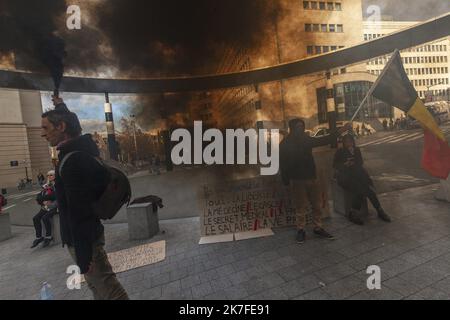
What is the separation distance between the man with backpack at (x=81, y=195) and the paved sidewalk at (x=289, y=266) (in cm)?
91

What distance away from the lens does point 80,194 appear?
76.6 inches

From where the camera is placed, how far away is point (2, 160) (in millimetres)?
4555

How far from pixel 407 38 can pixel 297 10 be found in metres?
2.20

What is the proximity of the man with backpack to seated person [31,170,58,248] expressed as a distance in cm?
316

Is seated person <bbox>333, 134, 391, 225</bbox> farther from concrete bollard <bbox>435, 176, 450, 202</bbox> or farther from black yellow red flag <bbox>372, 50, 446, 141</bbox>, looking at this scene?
concrete bollard <bbox>435, 176, 450, 202</bbox>

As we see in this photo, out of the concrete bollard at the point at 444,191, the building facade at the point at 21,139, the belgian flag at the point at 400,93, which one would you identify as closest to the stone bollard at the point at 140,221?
the building facade at the point at 21,139

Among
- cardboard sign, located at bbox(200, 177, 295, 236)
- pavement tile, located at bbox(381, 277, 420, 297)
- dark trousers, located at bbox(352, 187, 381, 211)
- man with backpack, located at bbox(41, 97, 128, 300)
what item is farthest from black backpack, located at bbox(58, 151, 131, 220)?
dark trousers, located at bbox(352, 187, 381, 211)

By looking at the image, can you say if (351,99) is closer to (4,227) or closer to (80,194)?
(80,194)

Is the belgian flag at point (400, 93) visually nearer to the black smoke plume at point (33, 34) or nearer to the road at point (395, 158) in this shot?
the road at point (395, 158)

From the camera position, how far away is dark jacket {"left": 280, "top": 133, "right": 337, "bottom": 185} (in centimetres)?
372

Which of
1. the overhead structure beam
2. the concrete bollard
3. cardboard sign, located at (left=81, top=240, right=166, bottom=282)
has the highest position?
the overhead structure beam

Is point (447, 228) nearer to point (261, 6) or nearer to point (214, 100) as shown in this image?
point (214, 100)

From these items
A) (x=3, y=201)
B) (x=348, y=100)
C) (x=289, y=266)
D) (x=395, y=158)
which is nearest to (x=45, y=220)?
(x=3, y=201)
